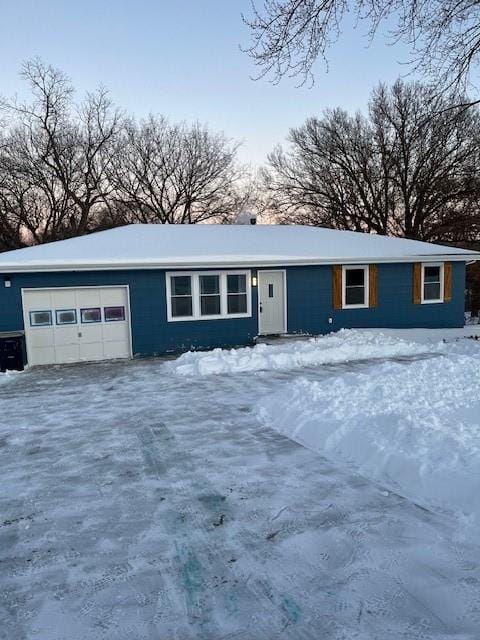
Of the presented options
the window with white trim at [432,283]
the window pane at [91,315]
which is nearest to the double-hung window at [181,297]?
the window pane at [91,315]

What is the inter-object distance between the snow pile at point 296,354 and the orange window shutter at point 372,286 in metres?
1.78

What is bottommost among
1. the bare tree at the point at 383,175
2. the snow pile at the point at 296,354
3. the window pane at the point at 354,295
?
the snow pile at the point at 296,354

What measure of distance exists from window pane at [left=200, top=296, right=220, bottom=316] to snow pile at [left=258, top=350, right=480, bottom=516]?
19.8 feet

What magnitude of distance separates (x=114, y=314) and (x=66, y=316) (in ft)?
4.24

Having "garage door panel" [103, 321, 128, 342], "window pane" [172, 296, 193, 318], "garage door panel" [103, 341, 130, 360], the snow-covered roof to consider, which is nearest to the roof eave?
the snow-covered roof

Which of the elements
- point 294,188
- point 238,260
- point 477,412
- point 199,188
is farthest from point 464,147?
point 477,412

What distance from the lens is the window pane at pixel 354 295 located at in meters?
15.7

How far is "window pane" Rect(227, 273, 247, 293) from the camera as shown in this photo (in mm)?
14406

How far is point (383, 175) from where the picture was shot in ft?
100

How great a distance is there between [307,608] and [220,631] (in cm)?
57

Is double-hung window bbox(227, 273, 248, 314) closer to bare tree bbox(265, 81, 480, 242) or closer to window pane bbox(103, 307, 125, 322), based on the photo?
window pane bbox(103, 307, 125, 322)

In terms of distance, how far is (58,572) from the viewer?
136 inches

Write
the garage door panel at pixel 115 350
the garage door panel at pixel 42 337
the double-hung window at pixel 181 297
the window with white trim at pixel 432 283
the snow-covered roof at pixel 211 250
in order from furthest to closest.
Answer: the window with white trim at pixel 432 283
the double-hung window at pixel 181 297
the garage door panel at pixel 115 350
the snow-covered roof at pixel 211 250
the garage door panel at pixel 42 337

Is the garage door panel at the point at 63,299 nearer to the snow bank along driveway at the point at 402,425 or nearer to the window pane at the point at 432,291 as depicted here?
the snow bank along driveway at the point at 402,425
